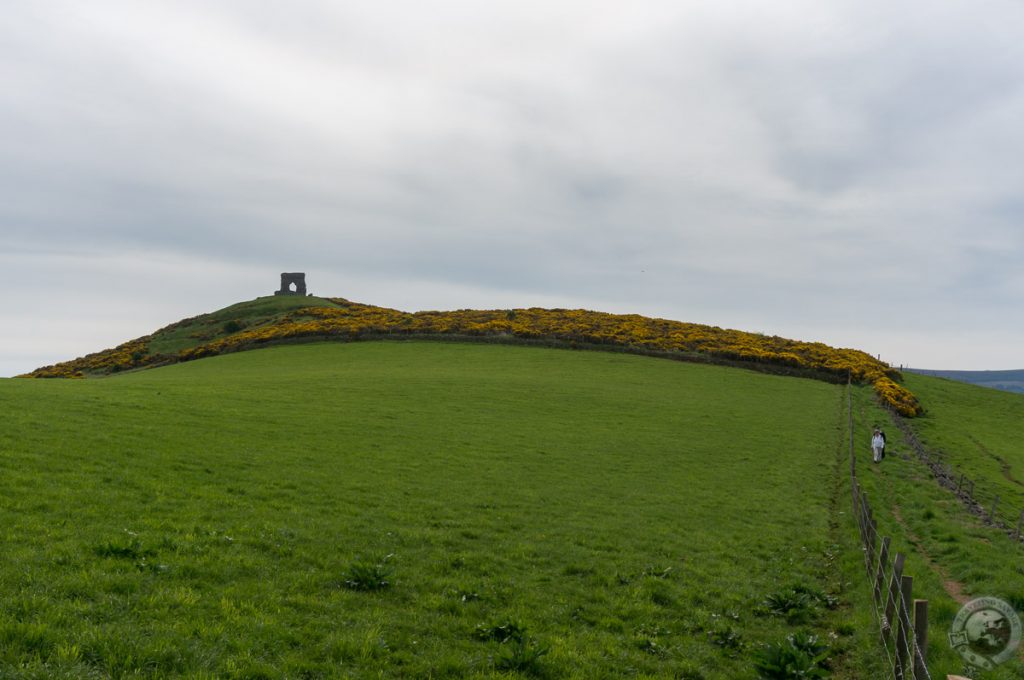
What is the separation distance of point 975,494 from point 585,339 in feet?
149

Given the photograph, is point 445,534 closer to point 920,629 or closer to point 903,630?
point 903,630

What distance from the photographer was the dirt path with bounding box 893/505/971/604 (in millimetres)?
16281

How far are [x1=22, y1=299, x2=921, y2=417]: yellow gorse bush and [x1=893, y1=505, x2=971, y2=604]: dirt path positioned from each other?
40.1 metres

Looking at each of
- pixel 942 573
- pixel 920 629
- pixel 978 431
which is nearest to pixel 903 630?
pixel 920 629

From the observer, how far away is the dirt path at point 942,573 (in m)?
16.3

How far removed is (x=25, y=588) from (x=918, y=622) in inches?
568

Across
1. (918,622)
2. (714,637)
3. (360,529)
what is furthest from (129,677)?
(918,622)

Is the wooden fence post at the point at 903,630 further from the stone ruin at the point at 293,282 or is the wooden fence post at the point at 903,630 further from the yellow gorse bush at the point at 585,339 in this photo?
the stone ruin at the point at 293,282

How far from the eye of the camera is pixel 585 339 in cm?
7356

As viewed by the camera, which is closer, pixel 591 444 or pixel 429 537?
pixel 429 537

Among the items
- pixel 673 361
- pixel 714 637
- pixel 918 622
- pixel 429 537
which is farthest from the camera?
pixel 673 361

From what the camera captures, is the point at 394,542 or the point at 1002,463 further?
the point at 1002,463

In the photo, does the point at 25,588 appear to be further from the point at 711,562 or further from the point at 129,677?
the point at 711,562

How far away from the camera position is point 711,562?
58.9ft
